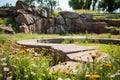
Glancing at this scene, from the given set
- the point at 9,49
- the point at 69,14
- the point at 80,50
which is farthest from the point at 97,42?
the point at 69,14

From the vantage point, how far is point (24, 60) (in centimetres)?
514

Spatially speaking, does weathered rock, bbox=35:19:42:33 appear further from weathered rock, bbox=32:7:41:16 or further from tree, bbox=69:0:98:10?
tree, bbox=69:0:98:10

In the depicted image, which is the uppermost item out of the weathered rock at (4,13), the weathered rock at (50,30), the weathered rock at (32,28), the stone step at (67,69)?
the stone step at (67,69)

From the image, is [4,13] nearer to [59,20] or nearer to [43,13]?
[43,13]

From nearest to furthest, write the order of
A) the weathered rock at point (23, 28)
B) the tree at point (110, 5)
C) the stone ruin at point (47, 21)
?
the weathered rock at point (23, 28) < the stone ruin at point (47, 21) < the tree at point (110, 5)

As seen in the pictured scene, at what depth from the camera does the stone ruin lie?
19.0 meters

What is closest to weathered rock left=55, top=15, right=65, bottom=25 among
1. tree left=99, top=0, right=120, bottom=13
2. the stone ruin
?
the stone ruin

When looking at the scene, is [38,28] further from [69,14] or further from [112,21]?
[112,21]

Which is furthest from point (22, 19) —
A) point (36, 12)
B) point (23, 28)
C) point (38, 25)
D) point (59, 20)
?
point (59, 20)

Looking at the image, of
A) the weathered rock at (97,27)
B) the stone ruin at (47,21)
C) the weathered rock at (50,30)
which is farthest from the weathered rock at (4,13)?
the weathered rock at (97,27)

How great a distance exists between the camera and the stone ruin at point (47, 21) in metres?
19.0

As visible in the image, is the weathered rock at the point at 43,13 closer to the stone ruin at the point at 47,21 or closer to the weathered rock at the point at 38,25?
the stone ruin at the point at 47,21

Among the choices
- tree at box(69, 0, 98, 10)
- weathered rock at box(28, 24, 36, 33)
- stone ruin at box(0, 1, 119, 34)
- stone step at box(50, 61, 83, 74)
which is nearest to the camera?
stone step at box(50, 61, 83, 74)

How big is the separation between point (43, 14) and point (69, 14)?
A: 2197 mm
